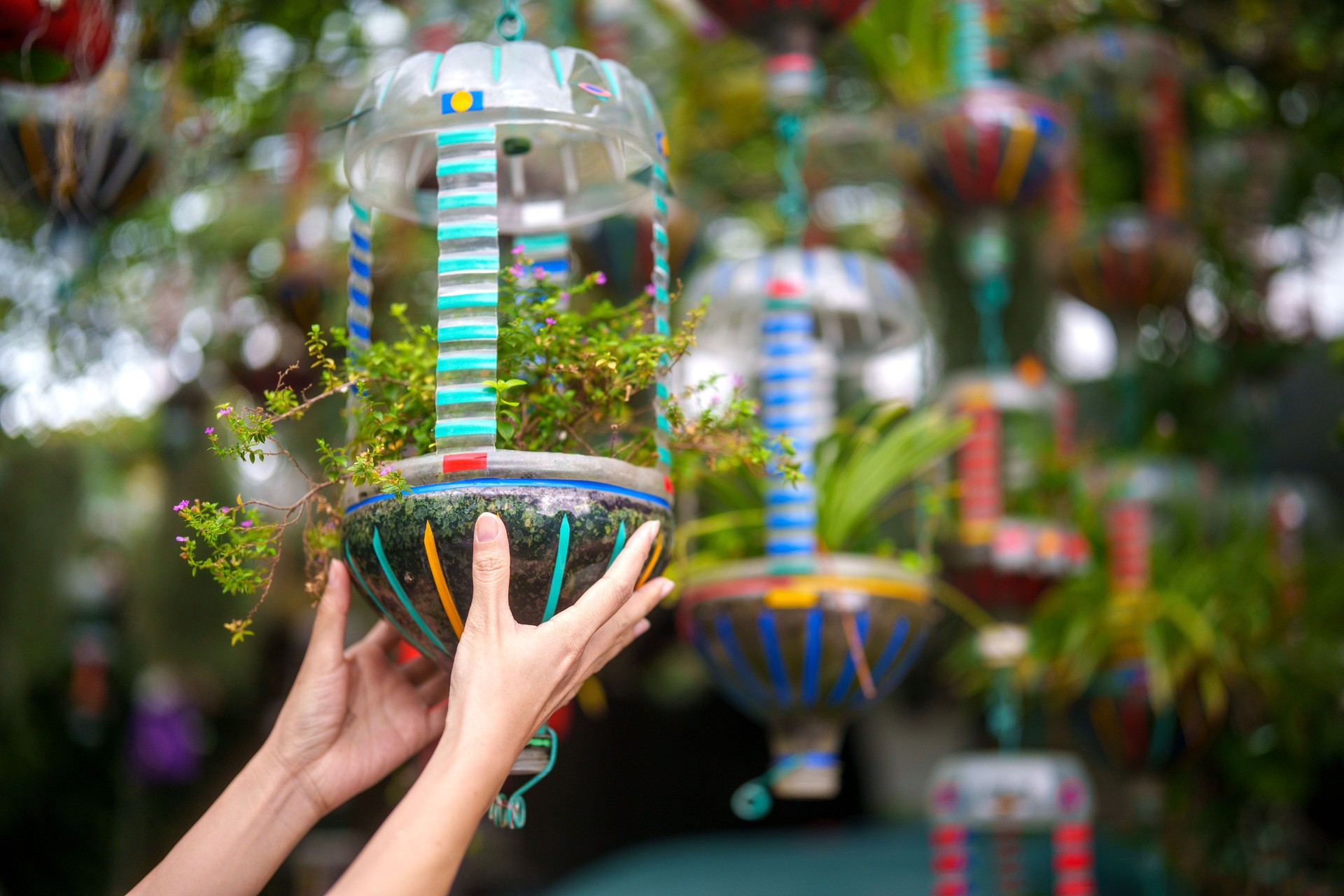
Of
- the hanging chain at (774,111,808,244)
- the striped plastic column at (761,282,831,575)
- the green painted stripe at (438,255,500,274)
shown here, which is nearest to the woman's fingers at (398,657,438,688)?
the green painted stripe at (438,255,500,274)

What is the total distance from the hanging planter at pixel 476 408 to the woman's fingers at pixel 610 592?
3 centimetres

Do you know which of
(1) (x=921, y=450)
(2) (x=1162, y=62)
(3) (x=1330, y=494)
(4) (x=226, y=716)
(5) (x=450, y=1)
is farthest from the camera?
(4) (x=226, y=716)

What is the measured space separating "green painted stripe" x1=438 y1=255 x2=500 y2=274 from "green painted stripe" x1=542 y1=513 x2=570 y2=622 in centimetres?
33

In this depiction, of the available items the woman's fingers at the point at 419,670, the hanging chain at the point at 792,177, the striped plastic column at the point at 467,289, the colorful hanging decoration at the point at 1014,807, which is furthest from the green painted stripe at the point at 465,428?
the colorful hanging decoration at the point at 1014,807

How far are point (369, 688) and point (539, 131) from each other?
0.90 m

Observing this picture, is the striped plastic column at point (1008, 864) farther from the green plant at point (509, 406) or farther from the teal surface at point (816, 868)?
the green plant at point (509, 406)

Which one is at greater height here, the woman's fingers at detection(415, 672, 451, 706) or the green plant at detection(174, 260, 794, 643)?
the green plant at detection(174, 260, 794, 643)

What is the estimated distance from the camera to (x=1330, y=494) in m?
6.09

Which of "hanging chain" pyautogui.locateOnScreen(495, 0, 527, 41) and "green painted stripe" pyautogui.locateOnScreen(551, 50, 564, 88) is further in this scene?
"hanging chain" pyautogui.locateOnScreen(495, 0, 527, 41)

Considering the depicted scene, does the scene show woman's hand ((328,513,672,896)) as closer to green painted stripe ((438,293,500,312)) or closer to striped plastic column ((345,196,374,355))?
green painted stripe ((438,293,500,312))

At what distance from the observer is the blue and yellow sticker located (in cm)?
155

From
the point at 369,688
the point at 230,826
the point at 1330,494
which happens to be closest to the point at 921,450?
the point at 369,688

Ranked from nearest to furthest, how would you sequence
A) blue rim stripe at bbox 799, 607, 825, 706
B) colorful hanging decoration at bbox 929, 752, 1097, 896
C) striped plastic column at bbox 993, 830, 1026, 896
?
blue rim stripe at bbox 799, 607, 825, 706
colorful hanging decoration at bbox 929, 752, 1097, 896
striped plastic column at bbox 993, 830, 1026, 896

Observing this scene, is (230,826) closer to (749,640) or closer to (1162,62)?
(749,640)
